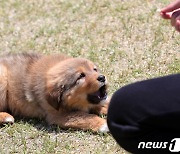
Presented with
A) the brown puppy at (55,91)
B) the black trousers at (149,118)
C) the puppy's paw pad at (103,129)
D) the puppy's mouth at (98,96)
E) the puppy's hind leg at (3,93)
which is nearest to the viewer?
the black trousers at (149,118)

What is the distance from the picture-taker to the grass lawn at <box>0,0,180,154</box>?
347cm

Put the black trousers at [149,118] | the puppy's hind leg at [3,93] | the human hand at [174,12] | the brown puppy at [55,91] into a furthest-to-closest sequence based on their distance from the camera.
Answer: the puppy's hind leg at [3,93] < the brown puppy at [55,91] < the human hand at [174,12] < the black trousers at [149,118]

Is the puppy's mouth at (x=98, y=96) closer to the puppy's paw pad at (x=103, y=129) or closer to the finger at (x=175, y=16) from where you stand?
the puppy's paw pad at (x=103, y=129)

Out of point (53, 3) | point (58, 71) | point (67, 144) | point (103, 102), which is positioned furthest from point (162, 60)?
point (53, 3)

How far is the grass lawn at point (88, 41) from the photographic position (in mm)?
3473

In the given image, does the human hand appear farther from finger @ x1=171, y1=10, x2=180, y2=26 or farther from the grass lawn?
the grass lawn

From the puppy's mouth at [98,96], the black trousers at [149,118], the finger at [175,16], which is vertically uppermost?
the finger at [175,16]

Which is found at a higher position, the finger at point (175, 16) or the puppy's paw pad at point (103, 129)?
the finger at point (175, 16)

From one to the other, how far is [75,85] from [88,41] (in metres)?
1.85

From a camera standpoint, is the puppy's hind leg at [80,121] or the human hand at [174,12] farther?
the puppy's hind leg at [80,121]

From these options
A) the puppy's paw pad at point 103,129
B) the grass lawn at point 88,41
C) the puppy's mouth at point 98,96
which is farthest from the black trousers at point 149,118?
the puppy's mouth at point 98,96

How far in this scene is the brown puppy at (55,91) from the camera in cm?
354

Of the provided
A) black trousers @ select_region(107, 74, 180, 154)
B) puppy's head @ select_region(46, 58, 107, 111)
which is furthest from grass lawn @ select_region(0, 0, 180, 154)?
black trousers @ select_region(107, 74, 180, 154)

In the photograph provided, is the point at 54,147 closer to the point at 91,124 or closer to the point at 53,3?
the point at 91,124
